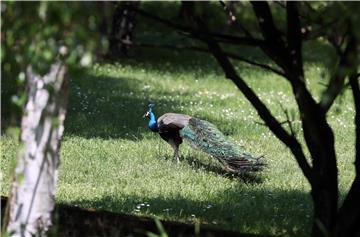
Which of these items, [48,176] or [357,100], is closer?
[48,176]

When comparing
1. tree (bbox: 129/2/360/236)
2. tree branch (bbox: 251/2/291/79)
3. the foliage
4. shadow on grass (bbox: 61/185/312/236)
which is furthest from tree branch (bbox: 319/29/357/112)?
shadow on grass (bbox: 61/185/312/236)

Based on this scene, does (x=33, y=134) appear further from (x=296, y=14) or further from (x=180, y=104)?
(x=180, y=104)

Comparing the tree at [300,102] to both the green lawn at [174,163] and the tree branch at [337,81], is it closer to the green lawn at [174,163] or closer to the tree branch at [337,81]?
the tree branch at [337,81]

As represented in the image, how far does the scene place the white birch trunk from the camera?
16.6ft

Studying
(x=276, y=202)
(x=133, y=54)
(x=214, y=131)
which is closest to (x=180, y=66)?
(x=133, y=54)

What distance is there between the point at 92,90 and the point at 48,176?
9294mm

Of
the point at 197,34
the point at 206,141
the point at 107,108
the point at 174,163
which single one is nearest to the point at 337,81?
the point at 197,34

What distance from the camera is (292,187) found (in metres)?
9.00

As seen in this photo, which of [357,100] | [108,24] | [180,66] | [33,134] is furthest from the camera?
[180,66]

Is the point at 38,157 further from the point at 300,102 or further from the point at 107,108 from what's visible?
the point at 107,108

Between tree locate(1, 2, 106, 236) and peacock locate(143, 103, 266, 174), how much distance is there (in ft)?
12.7

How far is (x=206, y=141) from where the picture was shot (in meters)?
9.35

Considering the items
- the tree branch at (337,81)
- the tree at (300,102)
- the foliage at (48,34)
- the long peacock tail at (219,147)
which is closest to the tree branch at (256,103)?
the tree at (300,102)

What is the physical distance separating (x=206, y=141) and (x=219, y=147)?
0.18 meters
